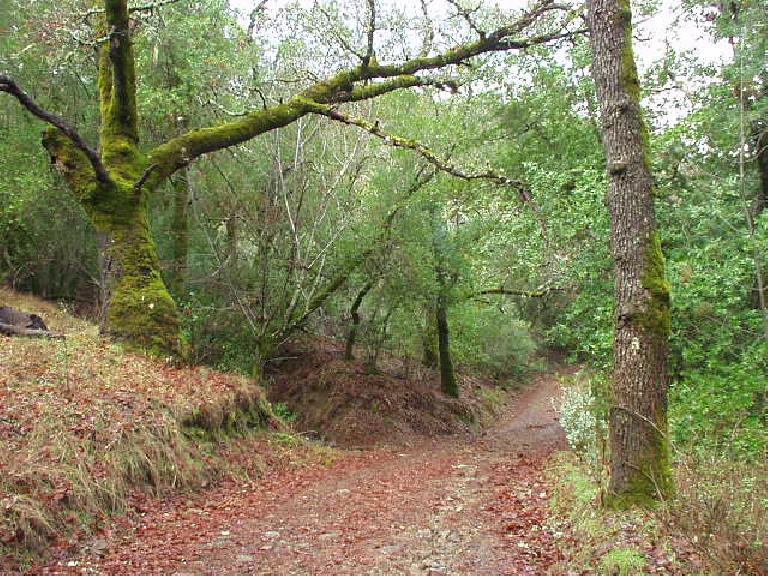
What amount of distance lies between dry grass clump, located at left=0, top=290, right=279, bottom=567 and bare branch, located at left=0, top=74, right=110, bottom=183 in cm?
272

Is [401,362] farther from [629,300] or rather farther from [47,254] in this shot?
[629,300]

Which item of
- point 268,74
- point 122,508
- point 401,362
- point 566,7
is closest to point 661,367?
point 122,508

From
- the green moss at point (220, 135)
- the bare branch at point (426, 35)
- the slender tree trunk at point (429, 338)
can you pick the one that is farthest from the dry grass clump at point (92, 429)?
the bare branch at point (426, 35)

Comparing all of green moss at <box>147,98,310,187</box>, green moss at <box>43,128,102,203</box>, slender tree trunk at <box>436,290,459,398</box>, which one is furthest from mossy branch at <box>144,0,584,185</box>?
slender tree trunk at <box>436,290,459,398</box>

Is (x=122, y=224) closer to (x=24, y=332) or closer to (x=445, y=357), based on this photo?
(x=24, y=332)

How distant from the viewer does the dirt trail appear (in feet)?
17.0

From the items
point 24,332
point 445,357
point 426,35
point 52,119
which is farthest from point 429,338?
point 52,119

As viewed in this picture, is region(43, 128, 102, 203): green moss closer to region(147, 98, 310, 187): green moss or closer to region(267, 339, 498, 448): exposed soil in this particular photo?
region(147, 98, 310, 187): green moss

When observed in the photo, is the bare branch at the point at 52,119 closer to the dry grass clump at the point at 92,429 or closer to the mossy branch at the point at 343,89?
the mossy branch at the point at 343,89

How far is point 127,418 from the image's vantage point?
6.80 meters

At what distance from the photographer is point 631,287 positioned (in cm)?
564

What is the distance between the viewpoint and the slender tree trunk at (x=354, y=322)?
48.1ft

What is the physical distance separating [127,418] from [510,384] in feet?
72.2

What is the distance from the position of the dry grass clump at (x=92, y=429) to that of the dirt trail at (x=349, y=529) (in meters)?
0.37
